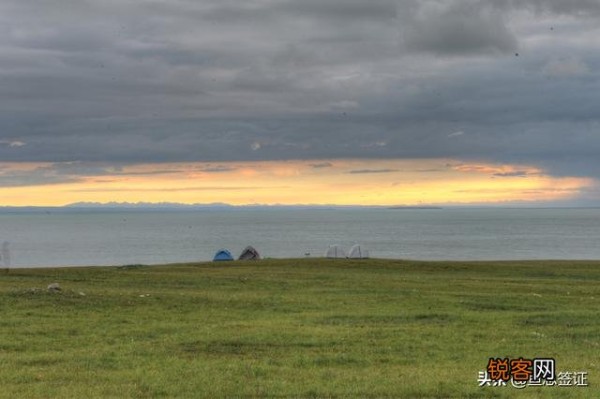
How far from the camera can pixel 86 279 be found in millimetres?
37719

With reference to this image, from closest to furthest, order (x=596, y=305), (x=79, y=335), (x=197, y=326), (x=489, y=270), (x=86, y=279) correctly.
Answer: (x=79, y=335) → (x=197, y=326) → (x=596, y=305) → (x=86, y=279) → (x=489, y=270)

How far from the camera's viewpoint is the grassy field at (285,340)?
13.0 meters

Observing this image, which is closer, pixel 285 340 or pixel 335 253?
pixel 285 340

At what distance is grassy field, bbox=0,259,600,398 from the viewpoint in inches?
513

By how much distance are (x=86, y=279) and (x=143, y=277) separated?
3.05 m

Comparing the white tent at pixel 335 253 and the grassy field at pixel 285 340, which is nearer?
the grassy field at pixel 285 340

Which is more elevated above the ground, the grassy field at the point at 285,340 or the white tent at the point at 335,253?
the white tent at the point at 335,253

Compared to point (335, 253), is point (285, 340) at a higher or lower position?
lower

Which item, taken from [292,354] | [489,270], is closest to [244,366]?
[292,354]

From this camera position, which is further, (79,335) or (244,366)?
(79,335)

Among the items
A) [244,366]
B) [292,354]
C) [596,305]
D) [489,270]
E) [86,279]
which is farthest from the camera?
[489,270]

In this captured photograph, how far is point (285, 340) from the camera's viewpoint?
17891mm

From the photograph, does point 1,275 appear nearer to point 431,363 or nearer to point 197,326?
point 197,326

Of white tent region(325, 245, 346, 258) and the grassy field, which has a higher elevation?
white tent region(325, 245, 346, 258)
